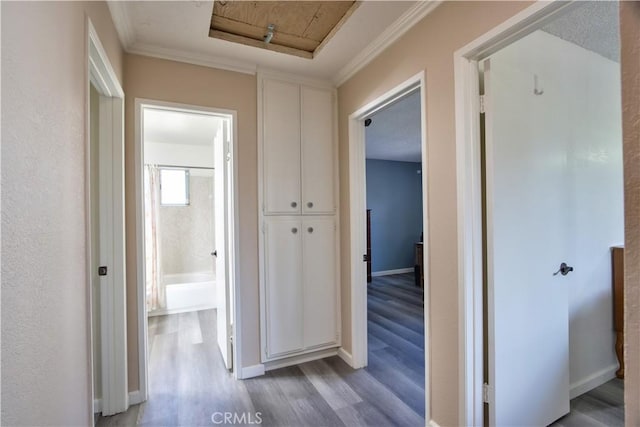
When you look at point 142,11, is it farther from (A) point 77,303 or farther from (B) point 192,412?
(B) point 192,412

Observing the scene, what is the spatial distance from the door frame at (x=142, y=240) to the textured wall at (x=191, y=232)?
8.71ft

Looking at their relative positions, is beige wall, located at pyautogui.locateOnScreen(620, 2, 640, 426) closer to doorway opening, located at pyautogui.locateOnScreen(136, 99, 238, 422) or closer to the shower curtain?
doorway opening, located at pyautogui.locateOnScreen(136, 99, 238, 422)

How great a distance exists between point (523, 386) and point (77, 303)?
6.85 feet

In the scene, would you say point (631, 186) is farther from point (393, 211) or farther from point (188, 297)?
point (393, 211)

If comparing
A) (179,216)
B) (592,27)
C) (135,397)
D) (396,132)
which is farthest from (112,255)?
(396,132)

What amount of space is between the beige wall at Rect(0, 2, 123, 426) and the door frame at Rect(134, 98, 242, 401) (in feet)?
2.92

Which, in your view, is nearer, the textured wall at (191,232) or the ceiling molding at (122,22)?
the ceiling molding at (122,22)

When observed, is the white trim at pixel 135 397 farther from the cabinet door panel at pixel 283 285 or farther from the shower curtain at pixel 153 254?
the shower curtain at pixel 153 254

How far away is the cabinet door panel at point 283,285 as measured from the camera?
7.97 feet

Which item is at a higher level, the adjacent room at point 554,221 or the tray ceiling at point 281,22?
the tray ceiling at point 281,22

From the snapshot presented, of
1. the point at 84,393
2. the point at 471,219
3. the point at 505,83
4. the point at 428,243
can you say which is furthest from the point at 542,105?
the point at 84,393

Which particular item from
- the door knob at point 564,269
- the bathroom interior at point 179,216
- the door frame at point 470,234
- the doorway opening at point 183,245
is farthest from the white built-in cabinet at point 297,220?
the door knob at point 564,269

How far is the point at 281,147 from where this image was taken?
2463mm

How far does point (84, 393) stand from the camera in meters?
1.17
